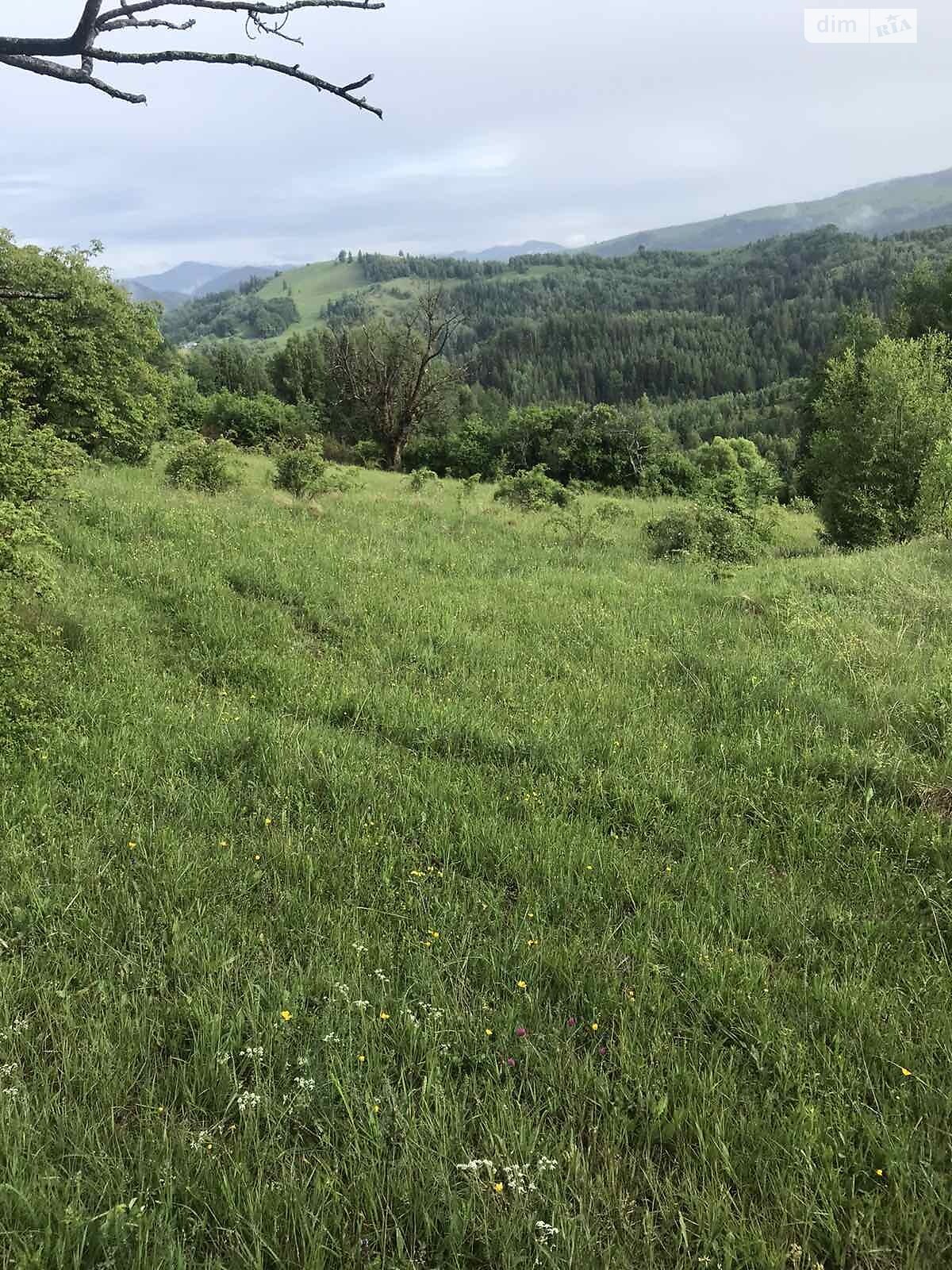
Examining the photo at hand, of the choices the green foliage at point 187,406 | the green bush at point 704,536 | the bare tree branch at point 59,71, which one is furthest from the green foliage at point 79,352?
the green foliage at point 187,406

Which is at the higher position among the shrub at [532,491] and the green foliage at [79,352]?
the green foliage at [79,352]

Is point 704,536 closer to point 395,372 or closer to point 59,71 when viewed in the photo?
point 59,71

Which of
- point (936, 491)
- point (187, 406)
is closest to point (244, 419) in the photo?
point (187, 406)

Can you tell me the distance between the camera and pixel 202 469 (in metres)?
17.0

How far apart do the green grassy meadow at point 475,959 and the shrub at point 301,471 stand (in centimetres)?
1178

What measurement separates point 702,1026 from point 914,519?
20.6 m

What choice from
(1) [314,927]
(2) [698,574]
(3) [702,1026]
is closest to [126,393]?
(2) [698,574]

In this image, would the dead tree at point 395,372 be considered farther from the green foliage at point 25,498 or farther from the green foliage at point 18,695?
the green foliage at point 18,695

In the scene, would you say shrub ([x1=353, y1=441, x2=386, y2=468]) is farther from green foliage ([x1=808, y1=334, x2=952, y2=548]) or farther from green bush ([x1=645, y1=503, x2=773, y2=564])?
green bush ([x1=645, y1=503, x2=773, y2=564])

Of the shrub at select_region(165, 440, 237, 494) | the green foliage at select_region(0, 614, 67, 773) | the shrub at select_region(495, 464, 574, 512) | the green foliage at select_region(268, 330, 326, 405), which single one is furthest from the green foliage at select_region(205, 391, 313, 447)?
the green foliage at select_region(0, 614, 67, 773)

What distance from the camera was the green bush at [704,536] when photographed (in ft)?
46.9

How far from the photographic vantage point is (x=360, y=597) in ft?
28.7

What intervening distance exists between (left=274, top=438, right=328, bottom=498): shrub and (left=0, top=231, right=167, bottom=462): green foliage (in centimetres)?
550

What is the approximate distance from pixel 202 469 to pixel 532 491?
10.3 meters
